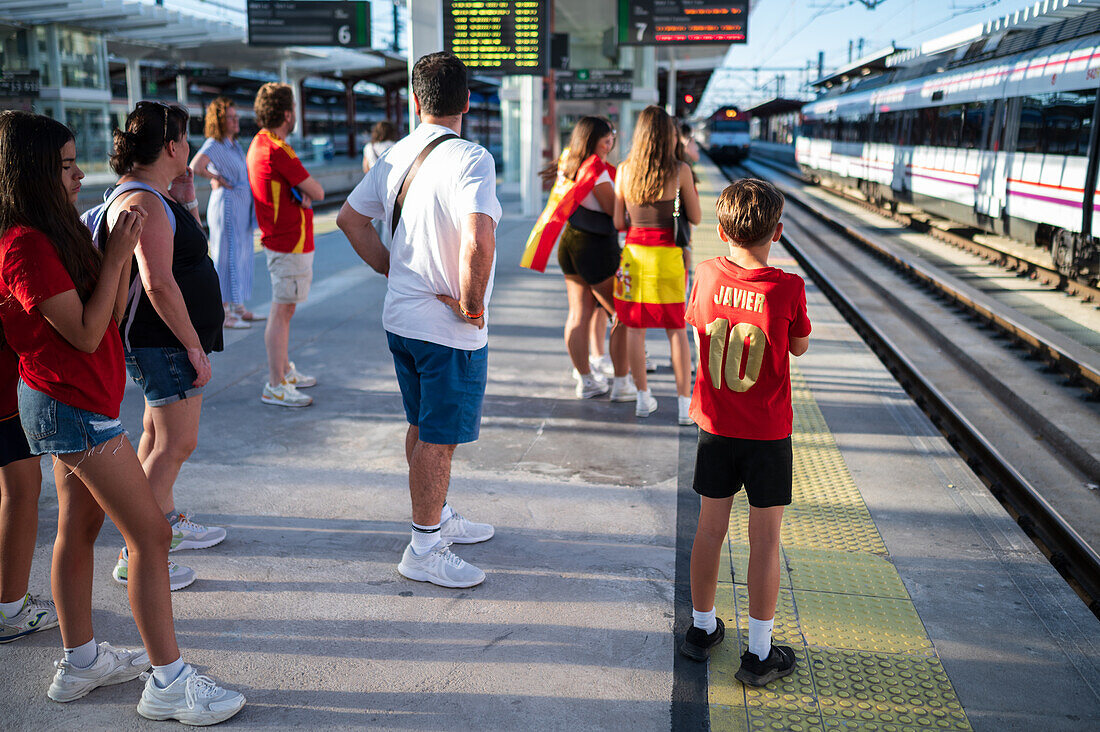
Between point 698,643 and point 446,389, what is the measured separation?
48.4 inches

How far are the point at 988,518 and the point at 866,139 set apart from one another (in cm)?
2093

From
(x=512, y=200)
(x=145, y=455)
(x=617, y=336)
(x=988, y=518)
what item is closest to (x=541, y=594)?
(x=145, y=455)

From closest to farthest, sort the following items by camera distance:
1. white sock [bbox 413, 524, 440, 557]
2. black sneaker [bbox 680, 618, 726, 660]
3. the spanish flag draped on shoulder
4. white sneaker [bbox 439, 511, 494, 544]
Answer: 1. black sneaker [bbox 680, 618, 726, 660]
2. white sock [bbox 413, 524, 440, 557]
3. white sneaker [bbox 439, 511, 494, 544]
4. the spanish flag draped on shoulder

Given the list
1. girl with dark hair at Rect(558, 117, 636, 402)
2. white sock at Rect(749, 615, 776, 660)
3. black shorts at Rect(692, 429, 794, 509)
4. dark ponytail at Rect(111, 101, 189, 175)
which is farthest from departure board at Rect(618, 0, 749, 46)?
white sock at Rect(749, 615, 776, 660)

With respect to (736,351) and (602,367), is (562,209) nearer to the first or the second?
(602,367)

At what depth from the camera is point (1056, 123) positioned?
38.3 ft

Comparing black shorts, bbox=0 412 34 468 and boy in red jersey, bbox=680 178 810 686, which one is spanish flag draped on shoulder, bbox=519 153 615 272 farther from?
black shorts, bbox=0 412 34 468

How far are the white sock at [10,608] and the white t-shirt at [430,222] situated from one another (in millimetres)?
1517

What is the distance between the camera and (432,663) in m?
2.89

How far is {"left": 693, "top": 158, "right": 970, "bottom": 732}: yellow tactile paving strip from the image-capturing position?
104 inches

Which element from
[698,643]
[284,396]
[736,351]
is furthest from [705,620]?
[284,396]

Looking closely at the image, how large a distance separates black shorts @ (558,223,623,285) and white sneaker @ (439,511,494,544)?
2218mm

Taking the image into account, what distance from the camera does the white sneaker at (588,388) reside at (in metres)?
5.90

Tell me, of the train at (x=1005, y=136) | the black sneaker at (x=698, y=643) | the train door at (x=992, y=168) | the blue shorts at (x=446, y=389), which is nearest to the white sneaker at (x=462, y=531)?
the blue shorts at (x=446, y=389)
